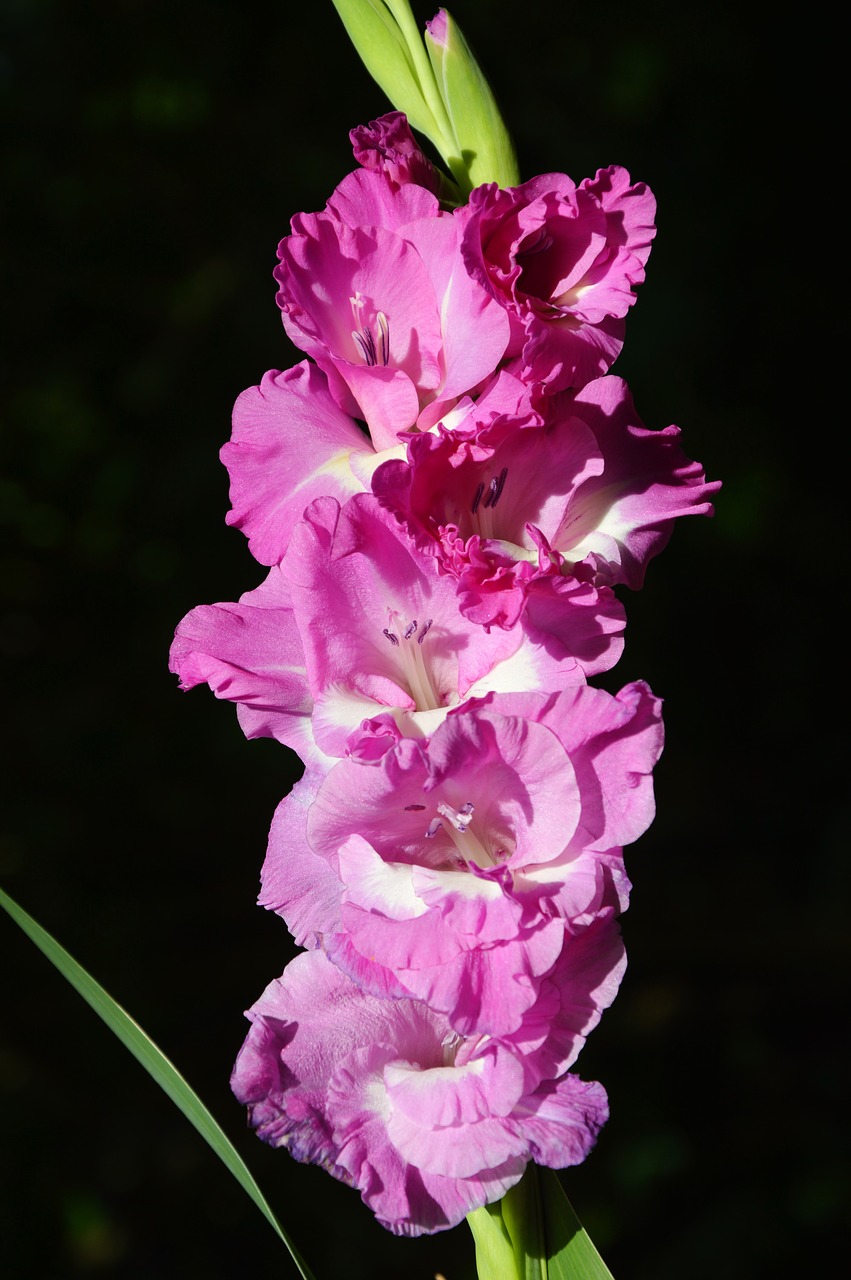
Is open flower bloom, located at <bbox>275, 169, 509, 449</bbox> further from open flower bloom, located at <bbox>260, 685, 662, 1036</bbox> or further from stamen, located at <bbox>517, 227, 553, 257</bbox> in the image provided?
open flower bloom, located at <bbox>260, 685, 662, 1036</bbox>

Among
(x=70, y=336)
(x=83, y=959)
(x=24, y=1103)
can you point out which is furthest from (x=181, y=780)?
(x=70, y=336)

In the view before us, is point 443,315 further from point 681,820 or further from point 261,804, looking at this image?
point 681,820

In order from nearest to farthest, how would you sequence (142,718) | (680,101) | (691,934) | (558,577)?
1. (558,577)
2. (142,718)
3. (680,101)
4. (691,934)

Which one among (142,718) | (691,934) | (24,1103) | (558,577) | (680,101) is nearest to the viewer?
(558,577)

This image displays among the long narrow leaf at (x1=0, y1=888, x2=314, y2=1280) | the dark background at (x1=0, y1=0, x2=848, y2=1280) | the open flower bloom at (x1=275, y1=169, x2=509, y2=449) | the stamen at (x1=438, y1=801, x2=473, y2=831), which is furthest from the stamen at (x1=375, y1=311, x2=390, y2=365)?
the dark background at (x1=0, y1=0, x2=848, y2=1280)

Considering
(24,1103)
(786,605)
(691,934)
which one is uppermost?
(24,1103)

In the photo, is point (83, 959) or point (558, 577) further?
point (83, 959)
